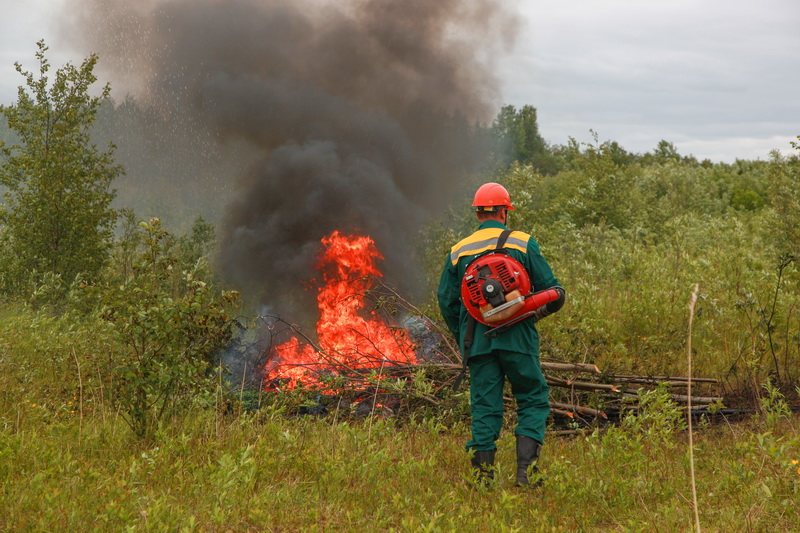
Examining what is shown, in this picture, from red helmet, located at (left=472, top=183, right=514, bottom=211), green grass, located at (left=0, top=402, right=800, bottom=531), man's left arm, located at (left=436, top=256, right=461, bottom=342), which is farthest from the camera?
man's left arm, located at (left=436, top=256, right=461, bottom=342)

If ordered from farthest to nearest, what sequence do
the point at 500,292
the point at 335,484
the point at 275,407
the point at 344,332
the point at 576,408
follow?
1. the point at 344,332
2. the point at 576,408
3. the point at 275,407
4. the point at 500,292
5. the point at 335,484

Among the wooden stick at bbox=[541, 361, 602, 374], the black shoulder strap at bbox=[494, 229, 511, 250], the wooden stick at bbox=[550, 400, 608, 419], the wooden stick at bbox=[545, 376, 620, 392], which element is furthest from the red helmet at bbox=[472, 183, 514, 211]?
the wooden stick at bbox=[550, 400, 608, 419]

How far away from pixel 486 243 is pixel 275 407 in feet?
8.76

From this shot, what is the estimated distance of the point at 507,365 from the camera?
4676 millimetres

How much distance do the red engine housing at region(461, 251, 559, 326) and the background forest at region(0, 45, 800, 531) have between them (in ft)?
3.49

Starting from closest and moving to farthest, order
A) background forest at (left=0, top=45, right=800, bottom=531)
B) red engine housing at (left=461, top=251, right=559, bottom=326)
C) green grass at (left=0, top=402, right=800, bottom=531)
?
1. green grass at (left=0, top=402, right=800, bottom=531)
2. background forest at (left=0, top=45, right=800, bottom=531)
3. red engine housing at (left=461, top=251, right=559, bottom=326)

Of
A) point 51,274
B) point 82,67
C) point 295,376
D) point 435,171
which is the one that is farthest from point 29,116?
point 295,376

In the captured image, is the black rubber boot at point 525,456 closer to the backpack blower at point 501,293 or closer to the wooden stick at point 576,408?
the backpack blower at point 501,293

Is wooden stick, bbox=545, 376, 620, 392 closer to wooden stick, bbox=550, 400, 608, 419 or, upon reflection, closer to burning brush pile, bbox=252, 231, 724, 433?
burning brush pile, bbox=252, 231, 724, 433

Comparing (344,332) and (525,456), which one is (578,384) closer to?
(525,456)

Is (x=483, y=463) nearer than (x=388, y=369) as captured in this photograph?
Yes

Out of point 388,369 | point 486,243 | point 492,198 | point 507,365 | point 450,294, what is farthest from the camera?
point 388,369

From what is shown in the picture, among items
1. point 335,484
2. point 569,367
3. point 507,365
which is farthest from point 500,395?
point 569,367

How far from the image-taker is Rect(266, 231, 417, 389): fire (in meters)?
7.05
